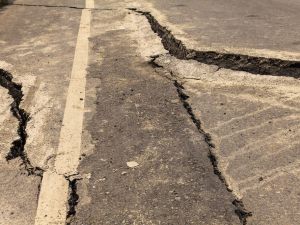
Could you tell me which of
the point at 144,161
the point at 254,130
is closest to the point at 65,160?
the point at 144,161

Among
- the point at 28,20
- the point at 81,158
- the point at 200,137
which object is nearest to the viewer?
the point at 81,158

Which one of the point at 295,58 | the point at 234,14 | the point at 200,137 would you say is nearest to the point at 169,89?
the point at 200,137

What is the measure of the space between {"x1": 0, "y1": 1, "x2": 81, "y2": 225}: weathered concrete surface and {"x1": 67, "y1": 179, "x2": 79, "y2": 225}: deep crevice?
0.25 meters

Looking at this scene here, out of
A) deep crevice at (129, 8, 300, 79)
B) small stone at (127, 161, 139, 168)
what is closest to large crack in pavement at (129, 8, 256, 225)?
deep crevice at (129, 8, 300, 79)

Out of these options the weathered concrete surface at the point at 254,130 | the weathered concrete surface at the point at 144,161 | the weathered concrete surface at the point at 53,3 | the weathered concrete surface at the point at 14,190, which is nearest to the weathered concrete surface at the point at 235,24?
the weathered concrete surface at the point at 254,130

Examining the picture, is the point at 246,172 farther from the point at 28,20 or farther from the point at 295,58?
the point at 28,20

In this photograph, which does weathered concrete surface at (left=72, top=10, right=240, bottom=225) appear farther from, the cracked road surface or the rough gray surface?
the rough gray surface

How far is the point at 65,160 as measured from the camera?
3.92 meters

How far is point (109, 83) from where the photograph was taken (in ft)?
18.6

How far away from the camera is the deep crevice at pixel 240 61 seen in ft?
18.6

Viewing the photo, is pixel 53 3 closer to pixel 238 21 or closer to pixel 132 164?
pixel 238 21

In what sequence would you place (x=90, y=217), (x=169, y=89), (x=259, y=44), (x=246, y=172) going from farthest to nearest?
1. (x=259, y=44)
2. (x=169, y=89)
3. (x=246, y=172)
4. (x=90, y=217)

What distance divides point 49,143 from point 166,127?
108 cm

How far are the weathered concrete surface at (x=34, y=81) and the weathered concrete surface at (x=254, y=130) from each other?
4.67ft
